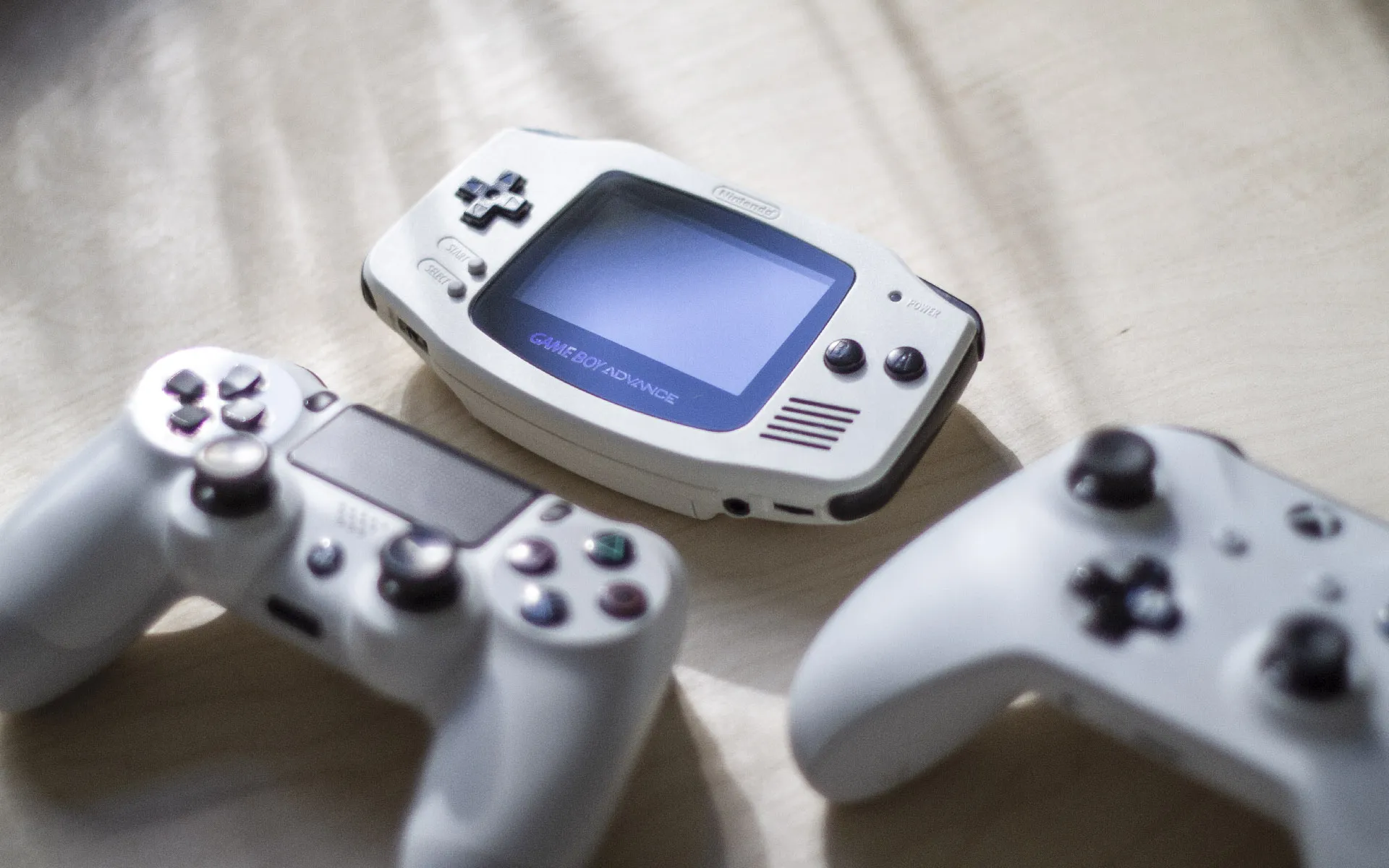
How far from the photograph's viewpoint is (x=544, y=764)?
426mm

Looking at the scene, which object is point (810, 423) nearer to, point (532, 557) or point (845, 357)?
point (845, 357)

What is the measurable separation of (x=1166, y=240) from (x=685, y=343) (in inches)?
9.4

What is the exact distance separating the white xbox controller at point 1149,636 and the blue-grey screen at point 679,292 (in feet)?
0.44

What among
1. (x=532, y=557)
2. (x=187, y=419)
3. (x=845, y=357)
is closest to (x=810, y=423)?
(x=845, y=357)

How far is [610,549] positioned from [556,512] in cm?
3

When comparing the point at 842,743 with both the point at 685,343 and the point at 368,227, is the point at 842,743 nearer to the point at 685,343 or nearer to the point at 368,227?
the point at 685,343

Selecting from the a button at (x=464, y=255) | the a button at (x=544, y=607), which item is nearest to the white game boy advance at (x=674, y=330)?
the a button at (x=464, y=255)

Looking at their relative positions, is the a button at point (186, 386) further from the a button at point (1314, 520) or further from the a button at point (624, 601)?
the a button at point (1314, 520)

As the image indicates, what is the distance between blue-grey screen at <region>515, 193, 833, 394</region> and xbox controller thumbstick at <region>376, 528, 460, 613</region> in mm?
151

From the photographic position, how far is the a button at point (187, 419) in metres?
0.51

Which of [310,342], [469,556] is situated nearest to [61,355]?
[310,342]

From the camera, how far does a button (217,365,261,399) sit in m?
0.52

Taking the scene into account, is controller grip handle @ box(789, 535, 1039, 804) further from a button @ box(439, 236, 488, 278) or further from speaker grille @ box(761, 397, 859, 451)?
a button @ box(439, 236, 488, 278)

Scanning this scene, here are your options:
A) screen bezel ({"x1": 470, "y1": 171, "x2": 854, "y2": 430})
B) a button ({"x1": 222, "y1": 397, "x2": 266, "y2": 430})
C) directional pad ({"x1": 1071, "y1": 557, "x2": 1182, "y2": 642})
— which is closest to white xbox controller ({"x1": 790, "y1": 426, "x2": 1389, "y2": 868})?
directional pad ({"x1": 1071, "y1": 557, "x2": 1182, "y2": 642})
